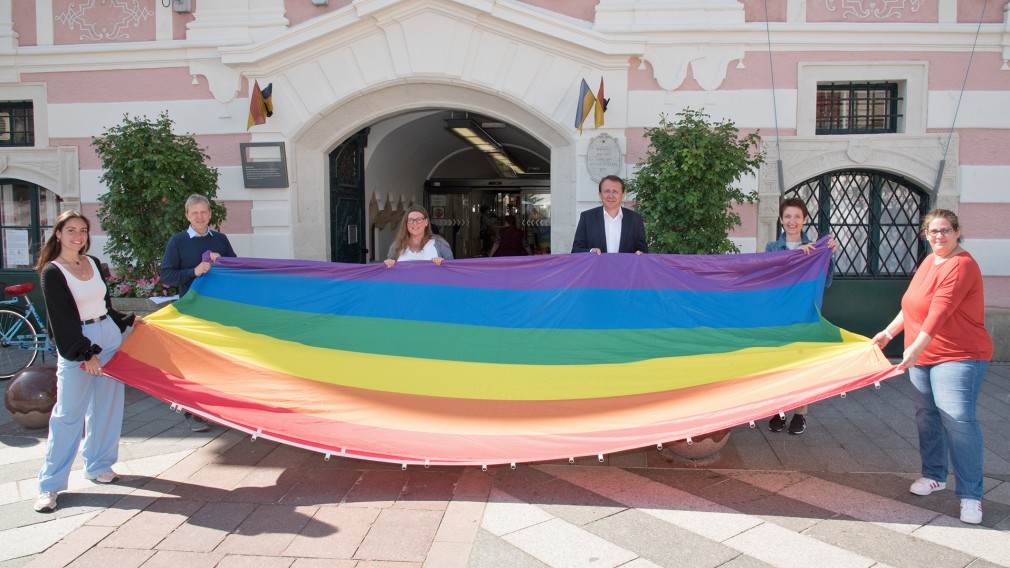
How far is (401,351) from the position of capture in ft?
18.0

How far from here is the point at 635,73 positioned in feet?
28.2

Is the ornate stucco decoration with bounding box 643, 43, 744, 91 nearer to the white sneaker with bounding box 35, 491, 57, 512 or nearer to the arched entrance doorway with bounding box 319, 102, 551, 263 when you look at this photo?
the arched entrance doorway with bounding box 319, 102, 551, 263

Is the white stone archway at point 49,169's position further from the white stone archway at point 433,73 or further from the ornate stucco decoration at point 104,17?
the white stone archway at point 433,73

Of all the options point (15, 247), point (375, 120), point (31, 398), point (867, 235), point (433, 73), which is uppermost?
point (433, 73)

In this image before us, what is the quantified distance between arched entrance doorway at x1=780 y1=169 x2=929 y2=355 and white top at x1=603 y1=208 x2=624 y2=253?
10.9ft

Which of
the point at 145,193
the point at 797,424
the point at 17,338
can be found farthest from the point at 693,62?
the point at 17,338

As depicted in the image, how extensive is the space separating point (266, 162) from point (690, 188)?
505 centimetres

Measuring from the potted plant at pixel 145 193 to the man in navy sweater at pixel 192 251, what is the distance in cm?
218

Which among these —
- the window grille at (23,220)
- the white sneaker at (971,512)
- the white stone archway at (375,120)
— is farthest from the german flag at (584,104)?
the window grille at (23,220)

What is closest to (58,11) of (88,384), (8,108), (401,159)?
(8,108)

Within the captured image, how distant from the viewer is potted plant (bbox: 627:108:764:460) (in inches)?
283

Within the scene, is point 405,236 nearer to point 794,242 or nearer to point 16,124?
point 794,242

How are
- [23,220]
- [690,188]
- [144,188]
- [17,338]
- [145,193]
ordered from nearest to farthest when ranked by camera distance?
[690,188], [145,193], [144,188], [17,338], [23,220]

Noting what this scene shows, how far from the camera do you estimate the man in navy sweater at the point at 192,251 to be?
5.92 metres
